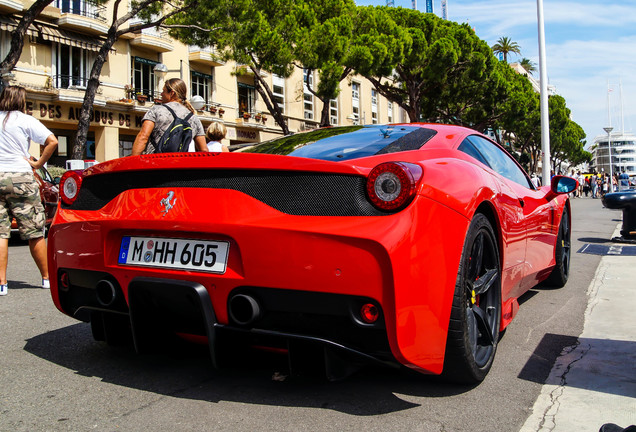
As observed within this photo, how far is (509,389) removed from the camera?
103 inches

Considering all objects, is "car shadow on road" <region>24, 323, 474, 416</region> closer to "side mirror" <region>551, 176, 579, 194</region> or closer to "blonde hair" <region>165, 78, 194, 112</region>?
"blonde hair" <region>165, 78, 194, 112</region>

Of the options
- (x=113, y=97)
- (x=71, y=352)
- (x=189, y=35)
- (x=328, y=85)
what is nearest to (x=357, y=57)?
(x=328, y=85)

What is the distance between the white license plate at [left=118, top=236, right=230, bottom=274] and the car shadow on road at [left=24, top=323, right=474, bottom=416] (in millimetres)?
431

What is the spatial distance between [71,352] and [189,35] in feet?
65.7

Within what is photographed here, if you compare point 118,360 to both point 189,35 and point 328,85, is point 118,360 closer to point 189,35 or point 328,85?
point 189,35

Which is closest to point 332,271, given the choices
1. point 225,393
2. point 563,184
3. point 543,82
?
point 225,393

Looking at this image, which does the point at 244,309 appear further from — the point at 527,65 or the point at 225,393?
the point at 527,65

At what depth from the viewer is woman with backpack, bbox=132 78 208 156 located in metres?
4.26

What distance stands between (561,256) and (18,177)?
4549 mm

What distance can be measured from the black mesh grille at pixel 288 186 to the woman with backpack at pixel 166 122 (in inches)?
70.2

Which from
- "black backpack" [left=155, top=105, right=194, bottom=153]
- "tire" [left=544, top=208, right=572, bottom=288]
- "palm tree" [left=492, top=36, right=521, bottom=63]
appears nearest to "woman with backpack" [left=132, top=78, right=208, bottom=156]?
"black backpack" [left=155, top=105, right=194, bottom=153]

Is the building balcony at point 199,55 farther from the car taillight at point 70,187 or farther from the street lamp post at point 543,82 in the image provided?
the car taillight at point 70,187

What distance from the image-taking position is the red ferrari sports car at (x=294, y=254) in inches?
83.4

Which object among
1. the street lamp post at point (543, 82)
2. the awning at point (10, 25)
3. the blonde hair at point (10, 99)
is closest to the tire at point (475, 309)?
the blonde hair at point (10, 99)
